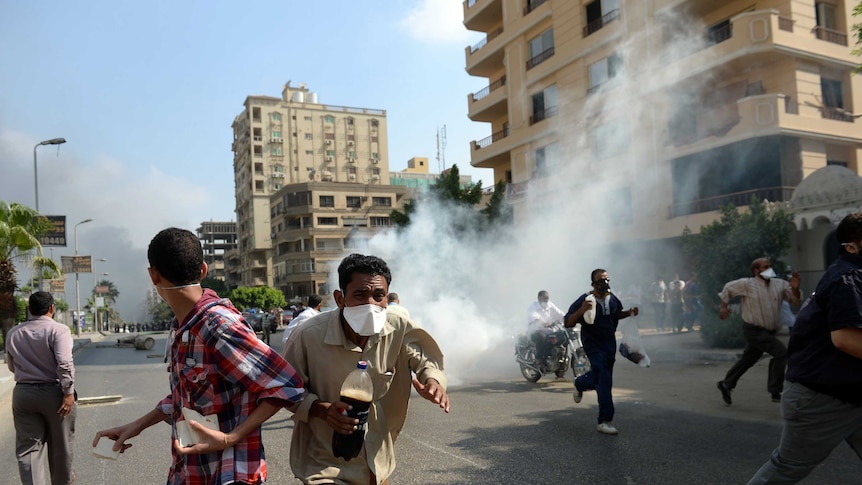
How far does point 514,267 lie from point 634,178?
5.21 metres

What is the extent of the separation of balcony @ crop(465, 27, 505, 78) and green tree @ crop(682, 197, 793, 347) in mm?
18429

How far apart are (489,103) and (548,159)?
649cm

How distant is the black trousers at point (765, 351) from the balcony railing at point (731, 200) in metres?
11.0

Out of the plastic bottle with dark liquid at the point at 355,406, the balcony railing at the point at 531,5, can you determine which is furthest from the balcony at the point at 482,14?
the plastic bottle with dark liquid at the point at 355,406

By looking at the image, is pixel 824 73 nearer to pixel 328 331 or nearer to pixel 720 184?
pixel 720 184

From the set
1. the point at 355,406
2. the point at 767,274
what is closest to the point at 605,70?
the point at 767,274

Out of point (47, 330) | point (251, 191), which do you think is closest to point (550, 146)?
point (47, 330)

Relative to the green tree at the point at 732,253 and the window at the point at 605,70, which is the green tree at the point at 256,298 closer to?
the window at the point at 605,70

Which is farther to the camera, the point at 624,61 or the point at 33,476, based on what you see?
the point at 624,61

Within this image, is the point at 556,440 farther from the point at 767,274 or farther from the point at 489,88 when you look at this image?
the point at 489,88

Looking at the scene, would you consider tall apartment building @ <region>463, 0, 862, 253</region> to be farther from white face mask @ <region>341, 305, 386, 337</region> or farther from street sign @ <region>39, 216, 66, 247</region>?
street sign @ <region>39, 216, 66, 247</region>

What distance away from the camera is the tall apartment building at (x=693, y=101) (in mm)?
18484

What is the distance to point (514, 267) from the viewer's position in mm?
21734

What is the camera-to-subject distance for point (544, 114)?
1048 inches
